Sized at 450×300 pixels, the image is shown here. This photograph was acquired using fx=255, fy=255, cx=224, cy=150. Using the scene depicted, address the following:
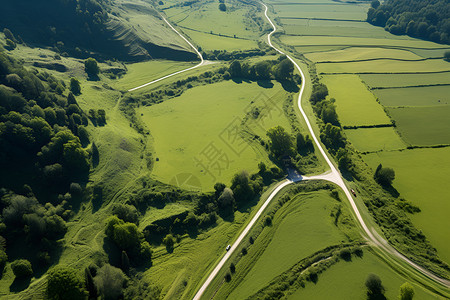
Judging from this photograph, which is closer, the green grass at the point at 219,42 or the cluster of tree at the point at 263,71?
the cluster of tree at the point at 263,71

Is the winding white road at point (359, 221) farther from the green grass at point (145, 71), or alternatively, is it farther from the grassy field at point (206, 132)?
the green grass at point (145, 71)

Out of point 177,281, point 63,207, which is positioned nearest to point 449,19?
point 177,281

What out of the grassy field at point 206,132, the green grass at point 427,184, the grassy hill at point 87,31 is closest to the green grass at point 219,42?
the grassy hill at point 87,31

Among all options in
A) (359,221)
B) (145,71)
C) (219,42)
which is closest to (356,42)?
(219,42)

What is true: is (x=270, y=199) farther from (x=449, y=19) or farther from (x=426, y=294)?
(x=449, y=19)

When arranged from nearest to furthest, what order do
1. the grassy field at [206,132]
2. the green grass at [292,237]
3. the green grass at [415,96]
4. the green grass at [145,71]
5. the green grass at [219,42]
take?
the green grass at [292,237], the grassy field at [206,132], the green grass at [415,96], the green grass at [145,71], the green grass at [219,42]

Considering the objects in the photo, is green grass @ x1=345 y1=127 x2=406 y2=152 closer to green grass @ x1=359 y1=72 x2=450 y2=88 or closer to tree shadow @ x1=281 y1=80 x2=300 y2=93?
tree shadow @ x1=281 y1=80 x2=300 y2=93

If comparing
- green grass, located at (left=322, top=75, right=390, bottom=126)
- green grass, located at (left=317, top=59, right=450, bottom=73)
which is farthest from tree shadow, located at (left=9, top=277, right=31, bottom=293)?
green grass, located at (left=317, top=59, right=450, bottom=73)
